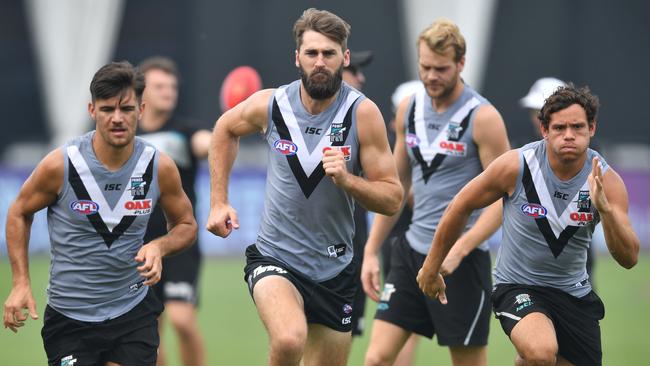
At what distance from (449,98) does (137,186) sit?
229 cm

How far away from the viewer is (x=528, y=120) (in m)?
21.3

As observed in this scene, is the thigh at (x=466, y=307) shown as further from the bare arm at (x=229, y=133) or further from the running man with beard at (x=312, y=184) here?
the bare arm at (x=229, y=133)

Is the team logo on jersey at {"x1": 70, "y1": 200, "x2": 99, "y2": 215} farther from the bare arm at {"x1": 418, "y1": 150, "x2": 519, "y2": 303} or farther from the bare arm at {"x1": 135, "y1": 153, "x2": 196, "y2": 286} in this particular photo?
the bare arm at {"x1": 418, "y1": 150, "x2": 519, "y2": 303}

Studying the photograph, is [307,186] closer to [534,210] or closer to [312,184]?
[312,184]

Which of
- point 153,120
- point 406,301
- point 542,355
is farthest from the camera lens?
point 153,120

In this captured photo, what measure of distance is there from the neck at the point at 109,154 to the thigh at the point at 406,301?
2214 millimetres

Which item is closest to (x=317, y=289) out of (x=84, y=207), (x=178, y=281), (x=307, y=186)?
(x=307, y=186)

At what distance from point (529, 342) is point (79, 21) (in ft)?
53.2

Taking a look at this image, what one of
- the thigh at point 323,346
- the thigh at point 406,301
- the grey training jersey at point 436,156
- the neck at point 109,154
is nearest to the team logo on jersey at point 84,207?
the neck at point 109,154

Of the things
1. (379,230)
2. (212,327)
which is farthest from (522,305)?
(212,327)

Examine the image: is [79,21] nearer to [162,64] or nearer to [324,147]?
[162,64]

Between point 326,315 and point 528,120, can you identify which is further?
point 528,120

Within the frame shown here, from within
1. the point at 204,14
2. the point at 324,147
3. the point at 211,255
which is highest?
the point at 324,147

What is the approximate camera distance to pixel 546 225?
6742 millimetres
